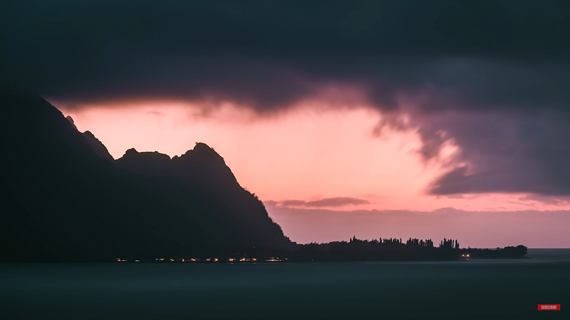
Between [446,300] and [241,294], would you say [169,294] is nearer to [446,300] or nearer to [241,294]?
[241,294]

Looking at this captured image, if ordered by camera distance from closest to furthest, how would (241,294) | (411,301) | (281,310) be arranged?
(281,310)
(411,301)
(241,294)

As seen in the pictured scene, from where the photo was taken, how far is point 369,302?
117438mm

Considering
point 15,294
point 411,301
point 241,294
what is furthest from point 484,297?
point 15,294

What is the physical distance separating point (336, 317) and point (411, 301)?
106ft

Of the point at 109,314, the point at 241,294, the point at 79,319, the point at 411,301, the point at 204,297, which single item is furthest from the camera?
the point at 241,294

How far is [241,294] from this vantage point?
454ft

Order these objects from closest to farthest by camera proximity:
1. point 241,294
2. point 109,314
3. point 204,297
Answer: point 109,314 → point 204,297 → point 241,294

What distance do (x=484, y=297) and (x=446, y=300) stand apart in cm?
1339

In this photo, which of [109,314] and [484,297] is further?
[484,297]

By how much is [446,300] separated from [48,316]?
2794 inches

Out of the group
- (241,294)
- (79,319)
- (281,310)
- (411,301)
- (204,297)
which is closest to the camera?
(79,319)

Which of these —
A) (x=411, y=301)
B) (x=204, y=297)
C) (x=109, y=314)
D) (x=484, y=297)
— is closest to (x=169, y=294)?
(x=204, y=297)

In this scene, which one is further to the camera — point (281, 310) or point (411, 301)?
point (411, 301)

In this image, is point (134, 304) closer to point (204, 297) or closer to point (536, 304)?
point (204, 297)
